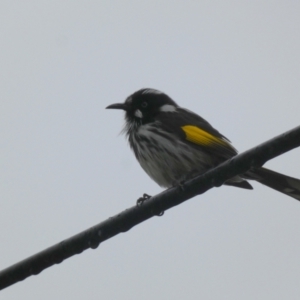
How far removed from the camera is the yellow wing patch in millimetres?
7027

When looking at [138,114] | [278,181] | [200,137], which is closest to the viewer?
[278,181]

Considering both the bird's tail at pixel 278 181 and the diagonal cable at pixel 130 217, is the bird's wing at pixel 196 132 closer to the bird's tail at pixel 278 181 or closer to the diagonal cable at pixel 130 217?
the bird's tail at pixel 278 181

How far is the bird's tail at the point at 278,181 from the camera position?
5988 mm

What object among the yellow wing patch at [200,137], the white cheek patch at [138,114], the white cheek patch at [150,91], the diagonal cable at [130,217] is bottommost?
the diagonal cable at [130,217]

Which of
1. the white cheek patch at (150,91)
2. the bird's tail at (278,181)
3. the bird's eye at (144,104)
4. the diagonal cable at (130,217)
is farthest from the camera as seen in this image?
the white cheek patch at (150,91)

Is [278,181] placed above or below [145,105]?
below

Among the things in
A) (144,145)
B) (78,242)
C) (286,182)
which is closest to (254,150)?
(78,242)

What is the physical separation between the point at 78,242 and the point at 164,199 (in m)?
0.74

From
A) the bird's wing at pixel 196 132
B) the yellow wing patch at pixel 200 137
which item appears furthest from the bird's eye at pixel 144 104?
the yellow wing patch at pixel 200 137

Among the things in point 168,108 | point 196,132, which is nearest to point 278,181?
point 196,132

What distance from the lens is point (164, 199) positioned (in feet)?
16.2

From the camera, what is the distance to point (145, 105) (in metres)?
8.39

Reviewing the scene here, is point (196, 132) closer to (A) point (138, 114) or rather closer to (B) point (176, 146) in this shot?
(B) point (176, 146)

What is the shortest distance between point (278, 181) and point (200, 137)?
1.19 m
